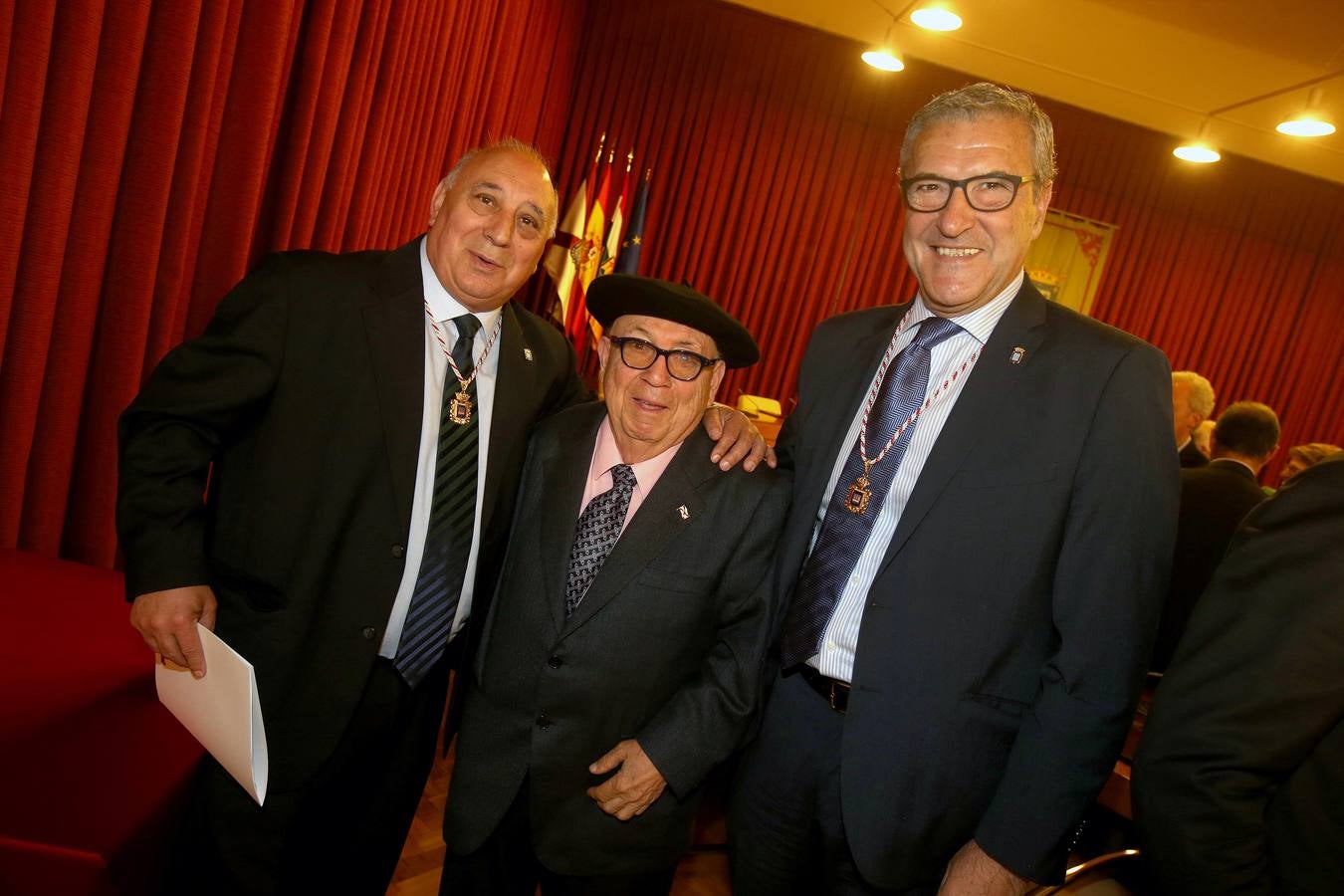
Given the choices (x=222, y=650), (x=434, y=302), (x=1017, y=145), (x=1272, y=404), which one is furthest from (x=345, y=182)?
(x=1272, y=404)

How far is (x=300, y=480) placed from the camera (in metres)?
1.52

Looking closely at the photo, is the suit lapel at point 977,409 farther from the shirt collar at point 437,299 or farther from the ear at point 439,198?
the ear at point 439,198

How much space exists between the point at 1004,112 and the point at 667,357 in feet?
2.49

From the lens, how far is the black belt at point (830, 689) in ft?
4.83

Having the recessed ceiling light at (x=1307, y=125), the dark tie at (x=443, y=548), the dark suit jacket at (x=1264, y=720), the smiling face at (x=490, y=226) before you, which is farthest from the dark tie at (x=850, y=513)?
the recessed ceiling light at (x=1307, y=125)

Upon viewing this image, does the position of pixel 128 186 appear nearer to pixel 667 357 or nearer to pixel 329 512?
pixel 329 512

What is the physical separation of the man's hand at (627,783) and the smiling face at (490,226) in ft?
3.17

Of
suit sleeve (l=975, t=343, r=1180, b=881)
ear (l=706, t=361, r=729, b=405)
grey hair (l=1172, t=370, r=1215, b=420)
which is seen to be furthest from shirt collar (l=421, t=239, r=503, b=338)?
grey hair (l=1172, t=370, r=1215, b=420)

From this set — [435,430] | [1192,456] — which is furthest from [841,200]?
[435,430]

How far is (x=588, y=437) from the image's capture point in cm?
170

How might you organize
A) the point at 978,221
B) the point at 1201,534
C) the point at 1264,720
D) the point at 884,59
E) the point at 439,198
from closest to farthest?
the point at 1264,720
the point at 978,221
the point at 439,198
the point at 1201,534
the point at 884,59

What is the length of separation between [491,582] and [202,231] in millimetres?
1297

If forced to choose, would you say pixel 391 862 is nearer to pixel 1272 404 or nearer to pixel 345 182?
pixel 345 182

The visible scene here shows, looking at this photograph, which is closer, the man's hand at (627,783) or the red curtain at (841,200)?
the man's hand at (627,783)
